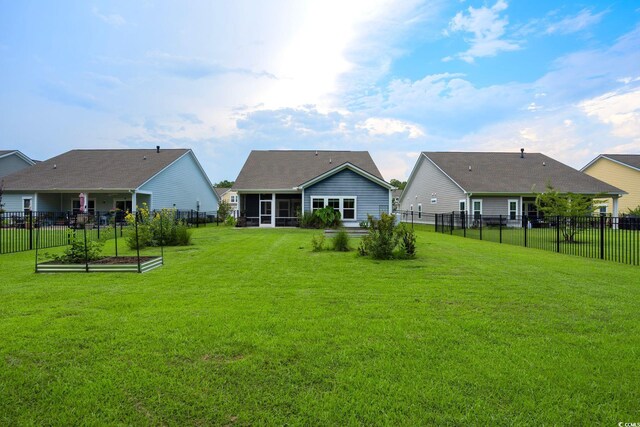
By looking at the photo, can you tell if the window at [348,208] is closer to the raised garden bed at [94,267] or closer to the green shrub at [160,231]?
the green shrub at [160,231]

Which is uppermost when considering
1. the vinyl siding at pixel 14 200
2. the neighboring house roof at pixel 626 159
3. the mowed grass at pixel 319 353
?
the neighboring house roof at pixel 626 159

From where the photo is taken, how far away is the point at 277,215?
2783 cm

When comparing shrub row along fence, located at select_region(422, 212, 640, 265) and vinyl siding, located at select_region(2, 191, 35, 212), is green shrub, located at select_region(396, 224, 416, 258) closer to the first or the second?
shrub row along fence, located at select_region(422, 212, 640, 265)

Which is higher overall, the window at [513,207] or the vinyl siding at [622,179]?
the vinyl siding at [622,179]

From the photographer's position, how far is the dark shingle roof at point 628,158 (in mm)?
32841

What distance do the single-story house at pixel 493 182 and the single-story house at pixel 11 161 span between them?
3890 centimetres

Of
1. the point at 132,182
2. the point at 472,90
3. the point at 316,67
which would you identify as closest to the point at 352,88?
the point at 316,67

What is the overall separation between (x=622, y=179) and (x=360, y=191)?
90.0 feet

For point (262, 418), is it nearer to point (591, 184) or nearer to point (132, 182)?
point (132, 182)

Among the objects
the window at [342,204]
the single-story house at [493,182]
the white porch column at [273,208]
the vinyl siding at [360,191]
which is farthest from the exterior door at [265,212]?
the single-story house at [493,182]

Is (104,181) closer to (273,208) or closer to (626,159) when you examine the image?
(273,208)

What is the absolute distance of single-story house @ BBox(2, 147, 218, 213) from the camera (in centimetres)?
2766

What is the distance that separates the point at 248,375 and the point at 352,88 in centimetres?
2221

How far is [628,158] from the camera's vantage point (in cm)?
3438
